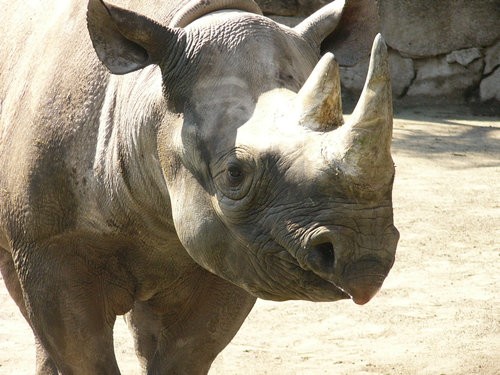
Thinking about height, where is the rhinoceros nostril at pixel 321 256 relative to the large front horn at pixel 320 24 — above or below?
above

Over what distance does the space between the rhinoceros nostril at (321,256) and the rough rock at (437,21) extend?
9155 millimetres

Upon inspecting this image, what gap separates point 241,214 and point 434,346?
2951mm

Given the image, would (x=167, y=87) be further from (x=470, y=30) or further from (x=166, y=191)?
(x=470, y=30)

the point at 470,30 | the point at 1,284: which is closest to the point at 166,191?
the point at 1,284

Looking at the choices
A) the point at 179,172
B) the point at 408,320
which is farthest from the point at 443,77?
the point at 179,172

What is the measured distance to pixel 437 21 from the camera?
40.3 ft

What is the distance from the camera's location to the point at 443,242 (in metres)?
8.00

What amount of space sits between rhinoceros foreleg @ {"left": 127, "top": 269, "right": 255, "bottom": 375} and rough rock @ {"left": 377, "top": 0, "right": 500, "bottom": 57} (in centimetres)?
786

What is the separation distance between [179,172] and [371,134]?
0.86 meters

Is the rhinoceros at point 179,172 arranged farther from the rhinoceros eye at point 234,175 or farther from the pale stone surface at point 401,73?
the pale stone surface at point 401,73

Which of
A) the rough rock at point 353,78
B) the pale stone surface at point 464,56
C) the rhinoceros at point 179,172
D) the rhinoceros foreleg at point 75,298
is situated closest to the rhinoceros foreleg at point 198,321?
the rhinoceros at point 179,172

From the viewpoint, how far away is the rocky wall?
12.3 metres

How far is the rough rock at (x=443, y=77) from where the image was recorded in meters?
12.4

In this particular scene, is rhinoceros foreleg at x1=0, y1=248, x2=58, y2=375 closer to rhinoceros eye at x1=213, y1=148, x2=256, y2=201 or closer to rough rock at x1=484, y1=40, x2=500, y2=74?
rhinoceros eye at x1=213, y1=148, x2=256, y2=201
